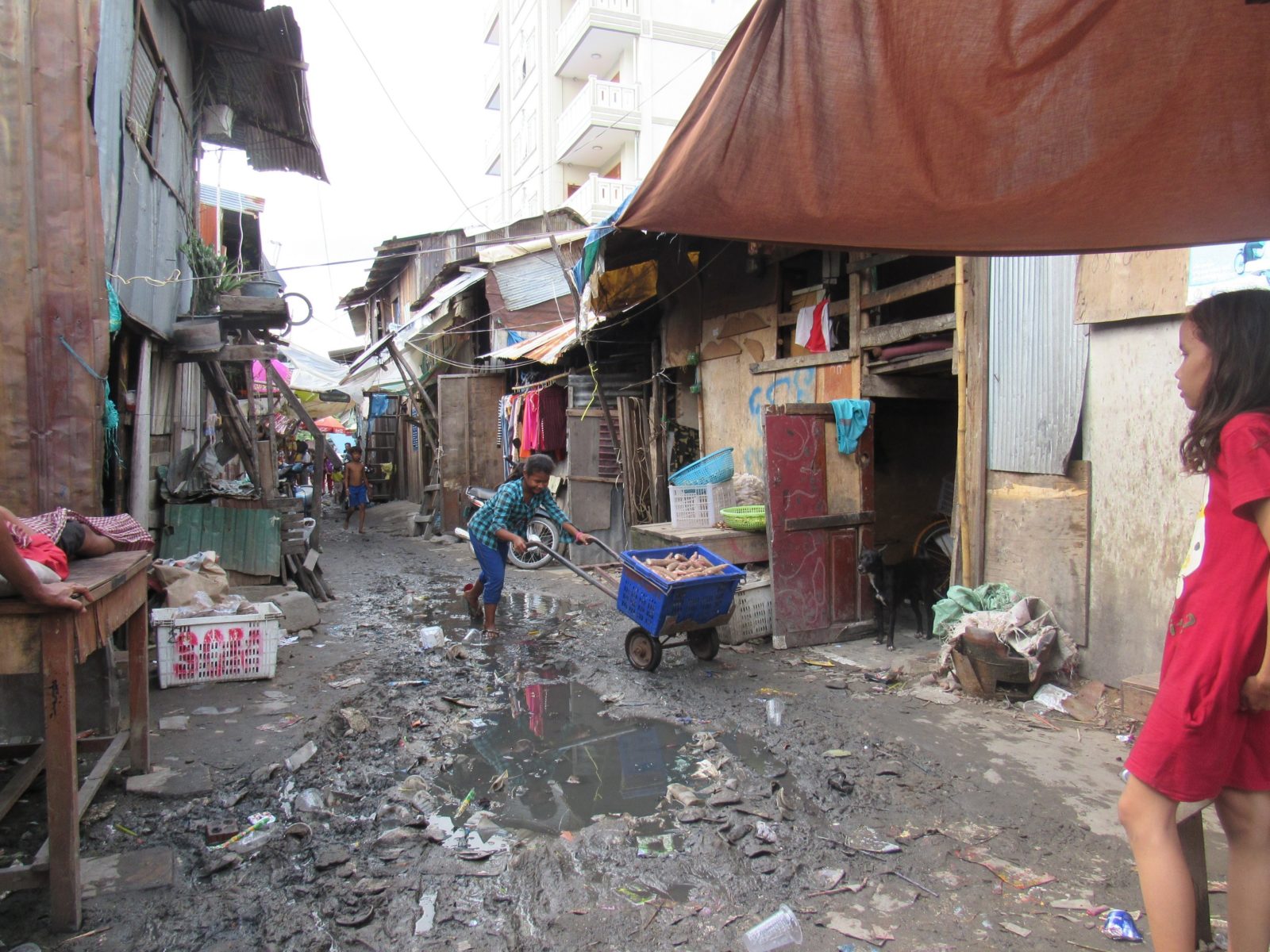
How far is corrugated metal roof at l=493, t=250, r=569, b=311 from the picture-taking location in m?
15.6

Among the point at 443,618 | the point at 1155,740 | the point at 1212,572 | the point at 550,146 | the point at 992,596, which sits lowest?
the point at 443,618

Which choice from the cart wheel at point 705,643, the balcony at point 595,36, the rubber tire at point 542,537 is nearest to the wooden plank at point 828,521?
the cart wheel at point 705,643

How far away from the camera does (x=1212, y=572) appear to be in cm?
188

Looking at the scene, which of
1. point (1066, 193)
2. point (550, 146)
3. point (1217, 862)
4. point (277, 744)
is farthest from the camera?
point (550, 146)

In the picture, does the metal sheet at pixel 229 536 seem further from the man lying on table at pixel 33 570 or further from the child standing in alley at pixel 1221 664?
the child standing in alley at pixel 1221 664

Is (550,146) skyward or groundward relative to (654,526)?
skyward

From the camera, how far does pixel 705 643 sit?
21.6ft

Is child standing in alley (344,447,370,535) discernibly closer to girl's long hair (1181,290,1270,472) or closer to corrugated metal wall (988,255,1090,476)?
corrugated metal wall (988,255,1090,476)

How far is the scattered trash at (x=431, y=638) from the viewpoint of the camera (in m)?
7.16

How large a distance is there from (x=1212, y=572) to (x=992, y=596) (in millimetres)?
4472

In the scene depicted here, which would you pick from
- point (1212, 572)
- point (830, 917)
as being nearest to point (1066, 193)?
point (1212, 572)

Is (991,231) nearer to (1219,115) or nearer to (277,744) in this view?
(1219,115)

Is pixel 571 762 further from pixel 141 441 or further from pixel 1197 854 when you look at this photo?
pixel 141 441

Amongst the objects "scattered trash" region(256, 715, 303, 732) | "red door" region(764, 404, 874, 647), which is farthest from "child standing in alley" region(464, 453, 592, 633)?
"scattered trash" region(256, 715, 303, 732)
